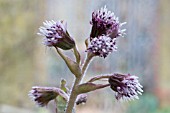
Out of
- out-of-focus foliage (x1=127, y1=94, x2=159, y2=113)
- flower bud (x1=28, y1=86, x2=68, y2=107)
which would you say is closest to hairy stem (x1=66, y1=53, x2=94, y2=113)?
flower bud (x1=28, y1=86, x2=68, y2=107)

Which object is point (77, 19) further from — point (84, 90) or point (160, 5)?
point (84, 90)

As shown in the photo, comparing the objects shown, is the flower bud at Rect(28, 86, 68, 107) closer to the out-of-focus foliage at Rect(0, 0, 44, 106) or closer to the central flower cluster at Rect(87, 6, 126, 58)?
the central flower cluster at Rect(87, 6, 126, 58)

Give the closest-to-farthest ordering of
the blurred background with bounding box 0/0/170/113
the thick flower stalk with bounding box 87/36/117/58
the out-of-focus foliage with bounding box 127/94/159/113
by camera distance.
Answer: the thick flower stalk with bounding box 87/36/117/58 → the out-of-focus foliage with bounding box 127/94/159/113 → the blurred background with bounding box 0/0/170/113

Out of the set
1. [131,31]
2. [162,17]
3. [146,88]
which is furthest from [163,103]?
[131,31]

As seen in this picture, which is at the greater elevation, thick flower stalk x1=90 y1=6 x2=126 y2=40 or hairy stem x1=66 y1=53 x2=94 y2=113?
thick flower stalk x1=90 y1=6 x2=126 y2=40

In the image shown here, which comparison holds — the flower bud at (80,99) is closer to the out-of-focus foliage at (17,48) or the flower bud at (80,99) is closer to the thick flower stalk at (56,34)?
the thick flower stalk at (56,34)
